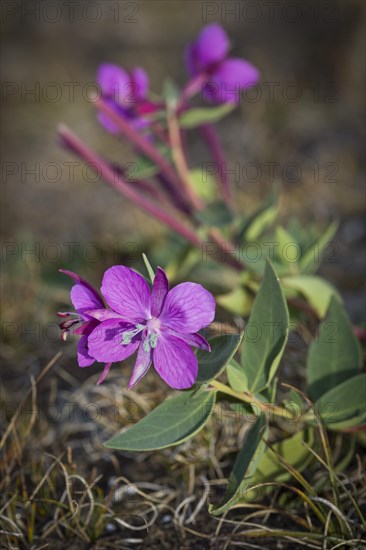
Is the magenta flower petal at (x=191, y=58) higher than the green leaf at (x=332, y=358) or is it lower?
higher

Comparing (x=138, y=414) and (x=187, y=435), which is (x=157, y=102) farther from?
(x=187, y=435)

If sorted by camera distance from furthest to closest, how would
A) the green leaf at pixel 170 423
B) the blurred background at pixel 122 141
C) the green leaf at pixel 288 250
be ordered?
the blurred background at pixel 122 141 < the green leaf at pixel 288 250 < the green leaf at pixel 170 423

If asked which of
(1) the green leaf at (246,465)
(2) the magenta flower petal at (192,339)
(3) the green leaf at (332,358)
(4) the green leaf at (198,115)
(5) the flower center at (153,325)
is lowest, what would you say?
(1) the green leaf at (246,465)

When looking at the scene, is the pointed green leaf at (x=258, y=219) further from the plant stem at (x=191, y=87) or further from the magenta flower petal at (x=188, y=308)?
the magenta flower petal at (x=188, y=308)

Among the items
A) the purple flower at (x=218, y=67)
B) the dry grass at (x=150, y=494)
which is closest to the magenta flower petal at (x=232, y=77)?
the purple flower at (x=218, y=67)

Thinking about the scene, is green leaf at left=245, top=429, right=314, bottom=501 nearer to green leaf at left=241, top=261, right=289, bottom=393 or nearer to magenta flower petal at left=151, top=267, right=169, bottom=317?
green leaf at left=241, top=261, right=289, bottom=393

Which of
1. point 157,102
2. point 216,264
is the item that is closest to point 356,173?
point 216,264

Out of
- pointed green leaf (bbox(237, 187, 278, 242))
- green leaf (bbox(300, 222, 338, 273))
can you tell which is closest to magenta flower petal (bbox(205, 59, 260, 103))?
pointed green leaf (bbox(237, 187, 278, 242))
